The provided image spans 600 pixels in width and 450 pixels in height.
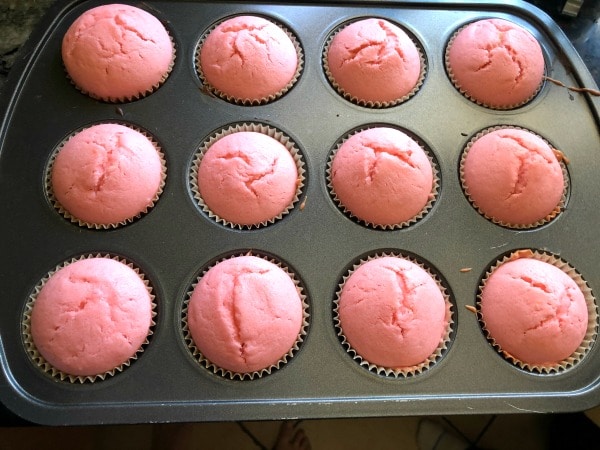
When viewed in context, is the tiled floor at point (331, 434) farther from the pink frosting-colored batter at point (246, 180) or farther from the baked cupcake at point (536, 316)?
the pink frosting-colored batter at point (246, 180)

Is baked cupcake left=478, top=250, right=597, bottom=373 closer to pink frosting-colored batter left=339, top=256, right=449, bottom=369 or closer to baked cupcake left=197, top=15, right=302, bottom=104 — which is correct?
pink frosting-colored batter left=339, top=256, right=449, bottom=369

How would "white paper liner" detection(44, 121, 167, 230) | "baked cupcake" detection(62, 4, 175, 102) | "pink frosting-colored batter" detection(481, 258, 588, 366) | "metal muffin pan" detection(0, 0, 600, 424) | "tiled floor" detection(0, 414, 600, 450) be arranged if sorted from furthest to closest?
"tiled floor" detection(0, 414, 600, 450) < "baked cupcake" detection(62, 4, 175, 102) < "white paper liner" detection(44, 121, 167, 230) < "pink frosting-colored batter" detection(481, 258, 588, 366) < "metal muffin pan" detection(0, 0, 600, 424)

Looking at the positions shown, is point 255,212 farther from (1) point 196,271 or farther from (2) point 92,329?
(2) point 92,329

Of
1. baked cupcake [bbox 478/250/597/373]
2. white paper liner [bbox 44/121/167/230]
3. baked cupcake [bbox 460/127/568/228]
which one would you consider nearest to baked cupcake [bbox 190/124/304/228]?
white paper liner [bbox 44/121/167/230]

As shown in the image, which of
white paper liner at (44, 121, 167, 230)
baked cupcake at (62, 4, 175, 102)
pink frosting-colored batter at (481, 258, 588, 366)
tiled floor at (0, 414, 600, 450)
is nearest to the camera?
pink frosting-colored batter at (481, 258, 588, 366)

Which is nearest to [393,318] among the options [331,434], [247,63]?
[331,434]

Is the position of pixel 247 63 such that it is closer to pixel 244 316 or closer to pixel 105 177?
pixel 105 177

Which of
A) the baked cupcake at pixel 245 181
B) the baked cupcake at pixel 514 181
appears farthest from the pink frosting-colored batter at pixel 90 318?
the baked cupcake at pixel 514 181

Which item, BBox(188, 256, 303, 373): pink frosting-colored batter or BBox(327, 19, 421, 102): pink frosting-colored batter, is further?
BBox(327, 19, 421, 102): pink frosting-colored batter
